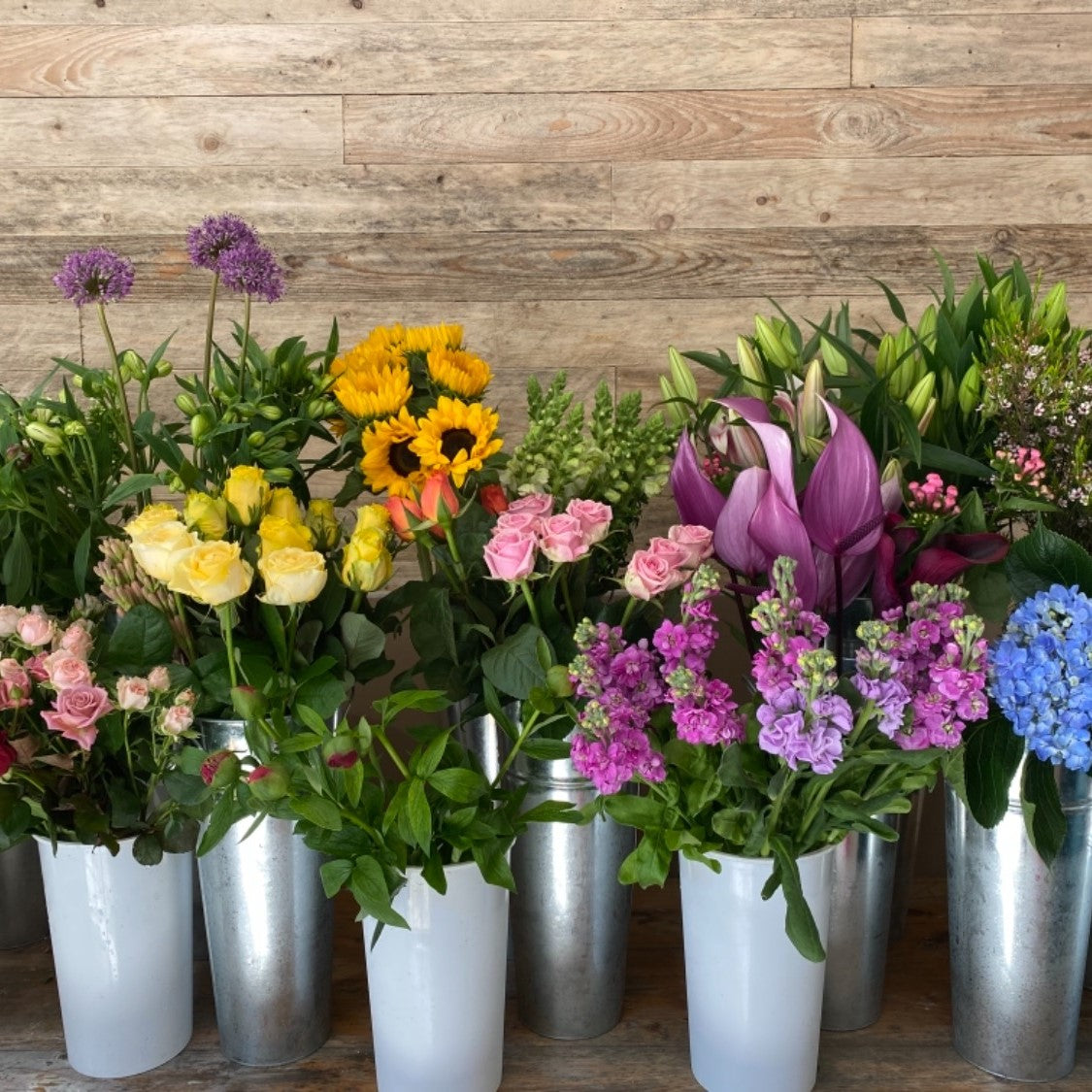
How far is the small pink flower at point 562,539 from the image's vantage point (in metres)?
0.69

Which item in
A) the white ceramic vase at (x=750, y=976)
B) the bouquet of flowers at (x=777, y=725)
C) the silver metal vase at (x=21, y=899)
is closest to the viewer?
the bouquet of flowers at (x=777, y=725)

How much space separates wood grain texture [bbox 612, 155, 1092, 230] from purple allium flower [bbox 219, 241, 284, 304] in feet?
2.05

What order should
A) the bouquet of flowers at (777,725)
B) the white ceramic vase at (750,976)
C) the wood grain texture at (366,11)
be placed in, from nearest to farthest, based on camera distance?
the bouquet of flowers at (777,725) → the white ceramic vase at (750,976) → the wood grain texture at (366,11)

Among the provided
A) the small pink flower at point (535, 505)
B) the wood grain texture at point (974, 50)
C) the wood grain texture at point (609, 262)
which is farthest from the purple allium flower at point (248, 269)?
the wood grain texture at point (974, 50)

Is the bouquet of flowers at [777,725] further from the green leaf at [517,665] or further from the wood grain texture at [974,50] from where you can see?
the wood grain texture at [974,50]

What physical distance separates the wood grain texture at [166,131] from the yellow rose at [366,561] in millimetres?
719

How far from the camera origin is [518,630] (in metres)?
0.77

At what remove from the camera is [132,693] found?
713 mm

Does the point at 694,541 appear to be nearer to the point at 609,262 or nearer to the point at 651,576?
the point at 651,576

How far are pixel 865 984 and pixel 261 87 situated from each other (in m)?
1.01

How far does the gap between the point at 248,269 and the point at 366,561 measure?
0.65 ft

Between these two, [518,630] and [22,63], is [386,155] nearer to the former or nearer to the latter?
[22,63]

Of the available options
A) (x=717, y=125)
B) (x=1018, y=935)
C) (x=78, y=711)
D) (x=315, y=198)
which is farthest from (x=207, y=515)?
(x=717, y=125)

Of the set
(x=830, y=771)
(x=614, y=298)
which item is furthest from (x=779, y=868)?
(x=614, y=298)
